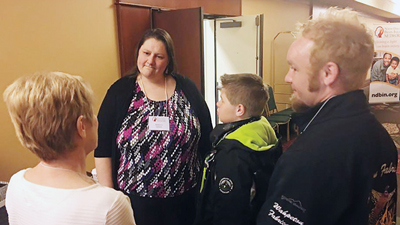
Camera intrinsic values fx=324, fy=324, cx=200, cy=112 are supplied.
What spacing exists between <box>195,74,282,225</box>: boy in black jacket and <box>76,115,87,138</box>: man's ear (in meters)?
0.56

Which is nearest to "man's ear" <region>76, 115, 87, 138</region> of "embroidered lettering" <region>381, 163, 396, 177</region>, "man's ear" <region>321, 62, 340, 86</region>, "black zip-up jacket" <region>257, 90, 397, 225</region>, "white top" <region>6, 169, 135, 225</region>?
"white top" <region>6, 169, 135, 225</region>

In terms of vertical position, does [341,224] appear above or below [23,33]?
below

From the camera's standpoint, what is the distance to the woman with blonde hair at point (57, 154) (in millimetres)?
750

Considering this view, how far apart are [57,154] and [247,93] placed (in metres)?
0.75

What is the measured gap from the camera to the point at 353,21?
849 millimetres

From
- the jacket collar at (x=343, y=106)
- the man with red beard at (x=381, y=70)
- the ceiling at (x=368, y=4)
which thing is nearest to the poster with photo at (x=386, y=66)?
the man with red beard at (x=381, y=70)

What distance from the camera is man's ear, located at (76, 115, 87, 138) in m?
0.80

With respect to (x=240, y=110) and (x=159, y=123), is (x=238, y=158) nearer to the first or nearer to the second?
(x=240, y=110)

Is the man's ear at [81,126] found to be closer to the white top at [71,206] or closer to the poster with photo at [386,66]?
the white top at [71,206]

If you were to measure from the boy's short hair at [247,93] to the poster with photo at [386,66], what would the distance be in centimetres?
319

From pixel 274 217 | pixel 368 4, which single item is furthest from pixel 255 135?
pixel 368 4

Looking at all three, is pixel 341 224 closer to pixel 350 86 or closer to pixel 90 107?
pixel 350 86

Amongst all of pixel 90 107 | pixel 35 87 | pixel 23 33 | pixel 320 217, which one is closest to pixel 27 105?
pixel 35 87

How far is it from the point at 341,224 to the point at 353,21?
523 millimetres
